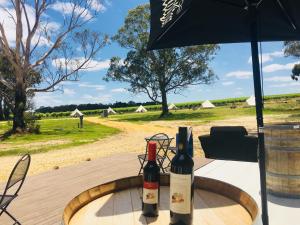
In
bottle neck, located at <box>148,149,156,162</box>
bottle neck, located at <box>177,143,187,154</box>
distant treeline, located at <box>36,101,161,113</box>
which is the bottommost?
bottle neck, located at <box>148,149,156,162</box>

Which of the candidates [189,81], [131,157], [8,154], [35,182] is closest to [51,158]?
[8,154]

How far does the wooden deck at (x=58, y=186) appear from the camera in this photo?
488cm

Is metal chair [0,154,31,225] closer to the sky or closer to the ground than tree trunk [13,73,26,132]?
closer to the ground

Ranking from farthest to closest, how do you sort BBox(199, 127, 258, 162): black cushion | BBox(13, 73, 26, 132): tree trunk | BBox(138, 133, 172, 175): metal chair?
BBox(13, 73, 26, 132): tree trunk, BBox(138, 133, 172, 175): metal chair, BBox(199, 127, 258, 162): black cushion

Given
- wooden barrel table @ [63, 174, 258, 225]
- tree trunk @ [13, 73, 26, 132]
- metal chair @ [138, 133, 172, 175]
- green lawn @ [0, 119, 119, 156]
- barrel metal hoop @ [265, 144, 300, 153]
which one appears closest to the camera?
wooden barrel table @ [63, 174, 258, 225]

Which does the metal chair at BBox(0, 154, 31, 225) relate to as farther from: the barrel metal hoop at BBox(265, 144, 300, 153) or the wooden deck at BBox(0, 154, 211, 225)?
the barrel metal hoop at BBox(265, 144, 300, 153)

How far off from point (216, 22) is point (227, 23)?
6.3 inches

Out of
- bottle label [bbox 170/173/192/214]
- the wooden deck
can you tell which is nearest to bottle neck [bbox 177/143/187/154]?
bottle label [bbox 170/173/192/214]

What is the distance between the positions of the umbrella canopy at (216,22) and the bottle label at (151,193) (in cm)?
148

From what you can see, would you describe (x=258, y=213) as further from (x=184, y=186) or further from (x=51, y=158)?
(x=51, y=158)

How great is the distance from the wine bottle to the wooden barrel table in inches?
4.1

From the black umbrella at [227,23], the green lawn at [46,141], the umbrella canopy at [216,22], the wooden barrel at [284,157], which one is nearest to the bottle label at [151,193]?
the black umbrella at [227,23]

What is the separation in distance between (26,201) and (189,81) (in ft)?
121

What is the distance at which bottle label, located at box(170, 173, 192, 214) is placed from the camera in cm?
175
